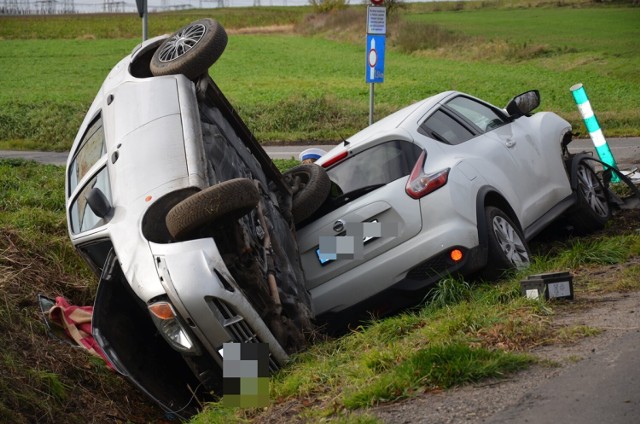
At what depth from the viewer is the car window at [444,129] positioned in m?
8.48

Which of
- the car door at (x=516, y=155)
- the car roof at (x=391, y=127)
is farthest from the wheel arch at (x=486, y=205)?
the car roof at (x=391, y=127)

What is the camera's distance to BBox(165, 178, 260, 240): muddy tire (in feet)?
20.7

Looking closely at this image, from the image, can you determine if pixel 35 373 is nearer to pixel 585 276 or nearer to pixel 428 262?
pixel 428 262

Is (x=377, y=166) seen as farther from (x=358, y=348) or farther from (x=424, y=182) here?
(x=358, y=348)

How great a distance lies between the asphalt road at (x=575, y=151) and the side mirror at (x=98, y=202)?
8.88m

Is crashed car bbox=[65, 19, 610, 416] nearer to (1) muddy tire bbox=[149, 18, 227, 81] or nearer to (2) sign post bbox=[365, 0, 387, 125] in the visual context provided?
(1) muddy tire bbox=[149, 18, 227, 81]

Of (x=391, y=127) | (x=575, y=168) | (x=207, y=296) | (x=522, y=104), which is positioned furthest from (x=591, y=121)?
(x=207, y=296)

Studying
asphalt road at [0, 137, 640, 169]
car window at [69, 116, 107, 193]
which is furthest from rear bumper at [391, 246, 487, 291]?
asphalt road at [0, 137, 640, 169]

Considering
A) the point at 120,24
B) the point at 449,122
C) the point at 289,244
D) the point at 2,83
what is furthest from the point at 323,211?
the point at 120,24

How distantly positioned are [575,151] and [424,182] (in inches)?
384

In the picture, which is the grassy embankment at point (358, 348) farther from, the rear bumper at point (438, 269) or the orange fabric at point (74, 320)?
the orange fabric at point (74, 320)

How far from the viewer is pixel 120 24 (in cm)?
6981

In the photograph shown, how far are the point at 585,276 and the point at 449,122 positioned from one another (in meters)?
1.88

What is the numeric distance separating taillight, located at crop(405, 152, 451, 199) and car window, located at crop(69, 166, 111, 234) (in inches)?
86.8
